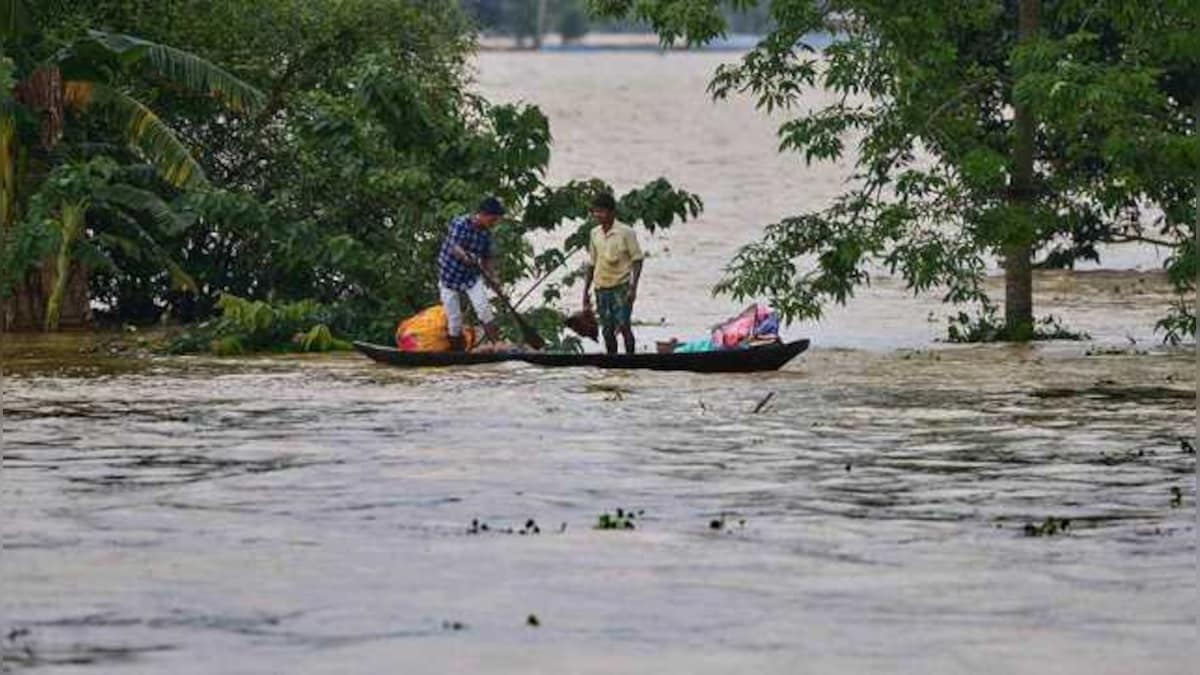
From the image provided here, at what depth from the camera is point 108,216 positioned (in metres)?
29.5

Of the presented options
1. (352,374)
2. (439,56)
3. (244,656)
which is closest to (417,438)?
(352,374)

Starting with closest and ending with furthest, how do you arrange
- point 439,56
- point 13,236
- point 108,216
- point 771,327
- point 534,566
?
point 534,566, point 771,327, point 13,236, point 108,216, point 439,56

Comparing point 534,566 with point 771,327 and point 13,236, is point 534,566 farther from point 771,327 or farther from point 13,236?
point 13,236

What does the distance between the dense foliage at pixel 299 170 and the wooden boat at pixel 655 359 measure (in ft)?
7.00

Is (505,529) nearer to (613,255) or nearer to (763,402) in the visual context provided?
(763,402)

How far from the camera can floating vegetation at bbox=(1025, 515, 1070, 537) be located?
16109 millimetres

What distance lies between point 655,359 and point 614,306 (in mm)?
1039

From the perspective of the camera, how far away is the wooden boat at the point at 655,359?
24.4 meters

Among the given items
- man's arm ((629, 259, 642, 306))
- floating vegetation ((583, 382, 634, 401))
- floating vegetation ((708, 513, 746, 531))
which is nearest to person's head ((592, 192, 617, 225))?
Result: man's arm ((629, 259, 642, 306))

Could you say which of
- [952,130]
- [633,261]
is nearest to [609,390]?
[633,261]

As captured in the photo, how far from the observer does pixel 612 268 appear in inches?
991

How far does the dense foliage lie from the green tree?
4.61 ft

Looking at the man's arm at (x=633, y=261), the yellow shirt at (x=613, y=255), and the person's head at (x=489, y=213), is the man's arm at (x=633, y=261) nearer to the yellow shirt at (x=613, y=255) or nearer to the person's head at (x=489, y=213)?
the yellow shirt at (x=613, y=255)

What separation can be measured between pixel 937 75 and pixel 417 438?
9.25 metres
